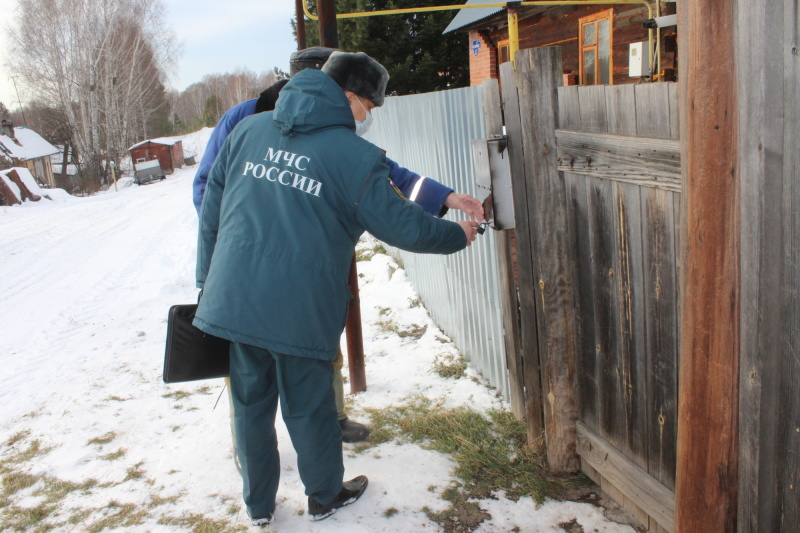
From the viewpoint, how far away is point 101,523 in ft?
9.24

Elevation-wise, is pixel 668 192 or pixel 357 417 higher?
pixel 668 192

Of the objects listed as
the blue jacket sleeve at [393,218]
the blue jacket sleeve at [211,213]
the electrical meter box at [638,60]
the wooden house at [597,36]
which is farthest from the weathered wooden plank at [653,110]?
the electrical meter box at [638,60]

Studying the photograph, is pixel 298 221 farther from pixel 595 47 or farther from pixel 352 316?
pixel 595 47

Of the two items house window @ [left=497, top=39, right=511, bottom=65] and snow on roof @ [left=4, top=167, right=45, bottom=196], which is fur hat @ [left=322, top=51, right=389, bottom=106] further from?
snow on roof @ [left=4, top=167, right=45, bottom=196]

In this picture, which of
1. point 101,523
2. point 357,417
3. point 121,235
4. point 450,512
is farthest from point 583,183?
point 121,235

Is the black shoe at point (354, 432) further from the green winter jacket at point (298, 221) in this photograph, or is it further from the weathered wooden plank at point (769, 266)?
Answer: the weathered wooden plank at point (769, 266)

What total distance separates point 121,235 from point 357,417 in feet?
33.0

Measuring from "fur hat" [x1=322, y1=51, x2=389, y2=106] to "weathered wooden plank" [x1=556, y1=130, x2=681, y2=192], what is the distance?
0.80 meters

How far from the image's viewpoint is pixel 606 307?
98.3 inches

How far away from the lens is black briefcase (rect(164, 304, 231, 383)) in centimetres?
269

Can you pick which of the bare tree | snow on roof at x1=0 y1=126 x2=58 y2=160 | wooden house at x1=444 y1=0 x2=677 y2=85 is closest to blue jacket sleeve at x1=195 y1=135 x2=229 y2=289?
wooden house at x1=444 y1=0 x2=677 y2=85

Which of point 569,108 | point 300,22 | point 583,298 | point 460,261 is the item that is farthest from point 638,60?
point 583,298

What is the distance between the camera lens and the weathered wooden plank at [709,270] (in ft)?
4.92

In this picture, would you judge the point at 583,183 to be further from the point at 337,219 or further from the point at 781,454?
the point at 781,454
